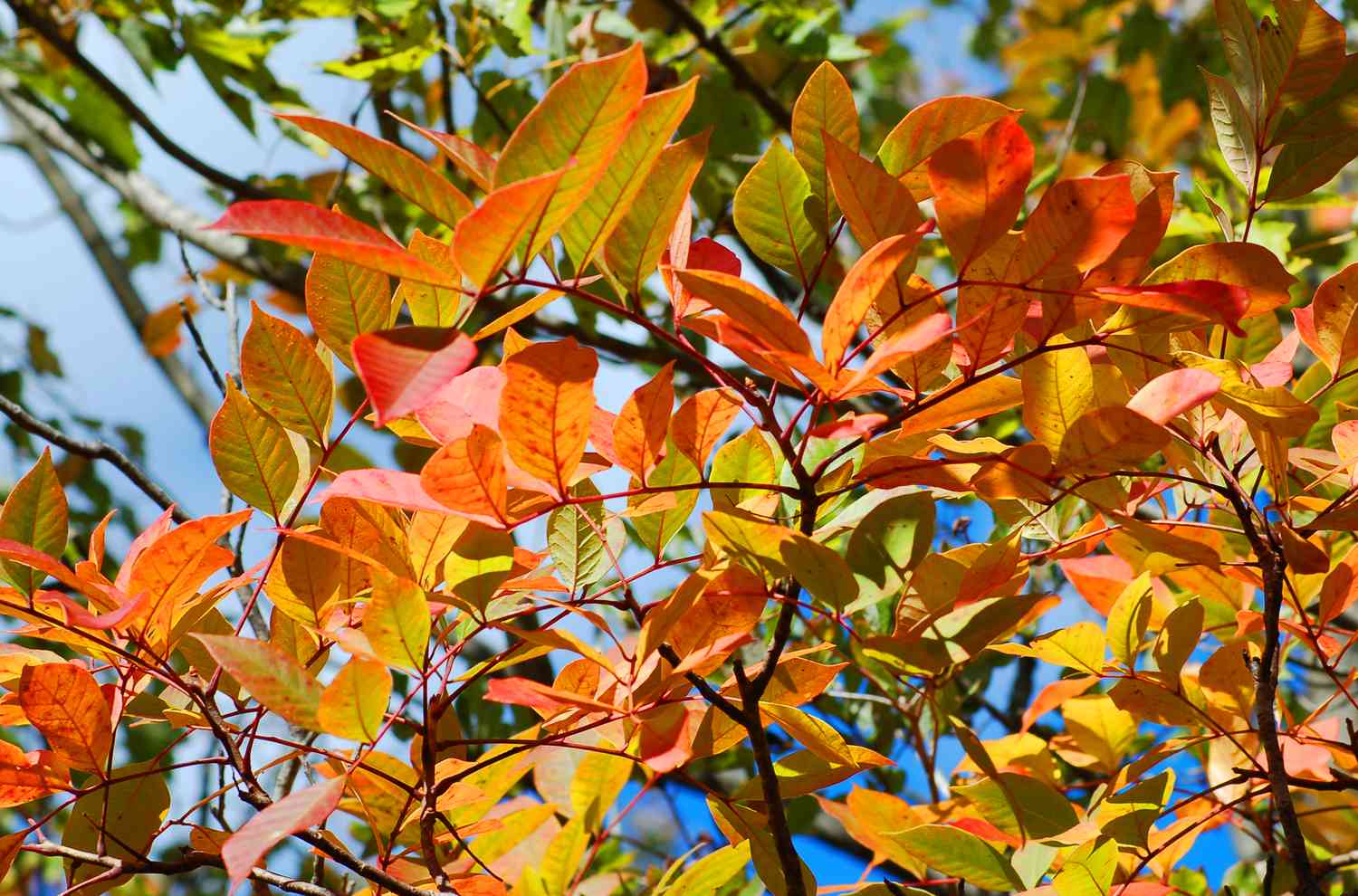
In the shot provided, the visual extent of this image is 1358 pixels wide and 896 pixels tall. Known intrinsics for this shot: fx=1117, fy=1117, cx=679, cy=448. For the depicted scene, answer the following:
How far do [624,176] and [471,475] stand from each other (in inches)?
4.9

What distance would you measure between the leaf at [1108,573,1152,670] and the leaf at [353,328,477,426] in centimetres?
37

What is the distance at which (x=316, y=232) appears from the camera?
34 cm

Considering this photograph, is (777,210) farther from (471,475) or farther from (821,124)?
(471,475)

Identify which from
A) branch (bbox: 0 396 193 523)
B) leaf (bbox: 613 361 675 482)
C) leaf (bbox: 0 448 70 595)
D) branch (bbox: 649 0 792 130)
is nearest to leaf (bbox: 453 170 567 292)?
leaf (bbox: 613 361 675 482)

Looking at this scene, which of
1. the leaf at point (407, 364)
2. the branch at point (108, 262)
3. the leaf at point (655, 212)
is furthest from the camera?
the branch at point (108, 262)

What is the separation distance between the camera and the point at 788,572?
43 centimetres

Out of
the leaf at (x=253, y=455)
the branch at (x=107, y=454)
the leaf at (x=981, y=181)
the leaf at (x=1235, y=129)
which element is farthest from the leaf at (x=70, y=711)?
the leaf at (x=1235, y=129)

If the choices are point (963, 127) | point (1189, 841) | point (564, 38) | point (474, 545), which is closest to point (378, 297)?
point (474, 545)

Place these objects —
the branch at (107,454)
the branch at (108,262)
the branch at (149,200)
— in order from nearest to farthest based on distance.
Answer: the branch at (107,454), the branch at (149,200), the branch at (108,262)

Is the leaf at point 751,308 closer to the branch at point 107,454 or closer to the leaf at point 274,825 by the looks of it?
the leaf at point 274,825

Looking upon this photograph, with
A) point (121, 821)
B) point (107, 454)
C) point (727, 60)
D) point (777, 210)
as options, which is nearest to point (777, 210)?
point (777, 210)

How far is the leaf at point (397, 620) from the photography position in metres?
0.43

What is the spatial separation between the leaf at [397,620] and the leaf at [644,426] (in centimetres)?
10

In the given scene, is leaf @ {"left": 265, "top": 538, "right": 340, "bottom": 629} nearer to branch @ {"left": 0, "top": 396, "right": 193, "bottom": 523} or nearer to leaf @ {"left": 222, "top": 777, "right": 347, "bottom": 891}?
leaf @ {"left": 222, "top": 777, "right": 347, "bottom": 891}
